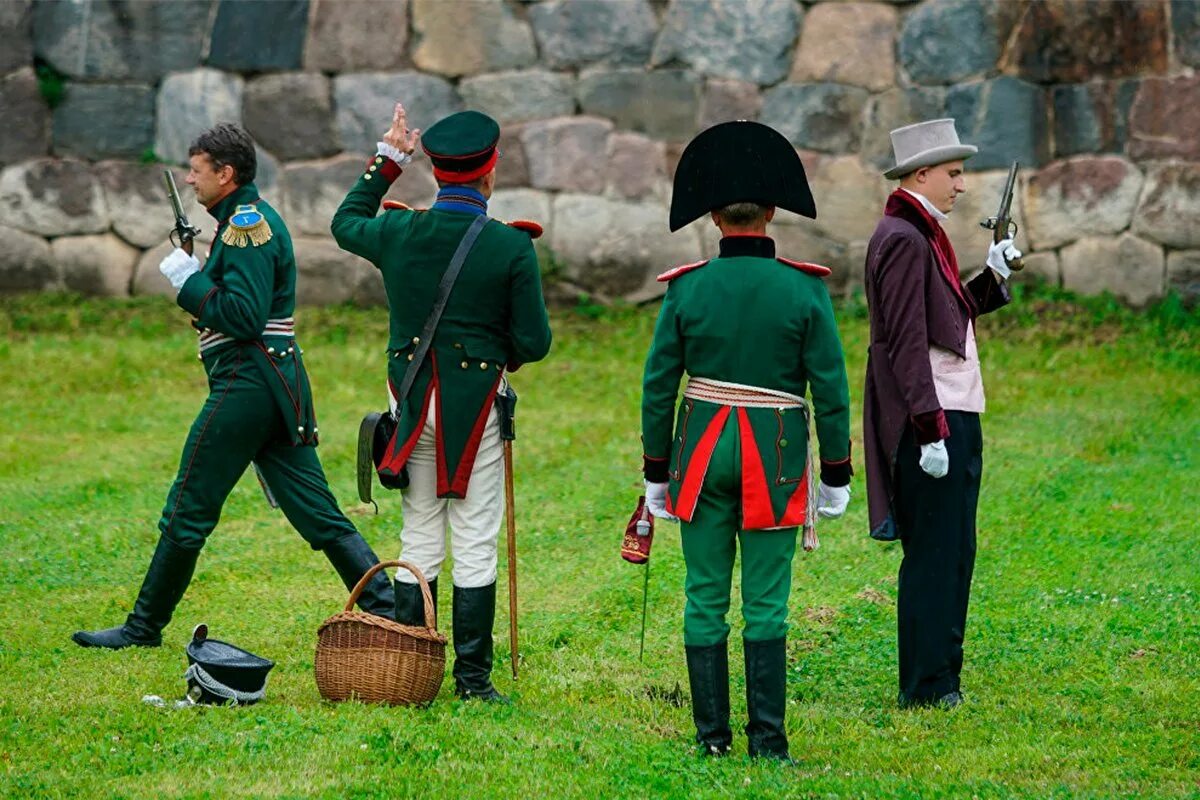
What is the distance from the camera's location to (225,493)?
621cm

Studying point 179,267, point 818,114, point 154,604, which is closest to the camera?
point 179,267

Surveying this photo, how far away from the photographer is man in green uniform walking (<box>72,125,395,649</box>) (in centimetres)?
600

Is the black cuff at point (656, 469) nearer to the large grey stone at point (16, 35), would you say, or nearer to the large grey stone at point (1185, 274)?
the large grey stone at point (1185, 274)

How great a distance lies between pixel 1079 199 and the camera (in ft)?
38.1

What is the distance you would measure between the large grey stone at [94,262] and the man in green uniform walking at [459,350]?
7.28m

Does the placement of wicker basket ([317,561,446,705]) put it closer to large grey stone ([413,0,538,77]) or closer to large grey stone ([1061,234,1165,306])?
large grey stone ([413,0,538,77])

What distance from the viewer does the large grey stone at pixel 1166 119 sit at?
37.1 feet

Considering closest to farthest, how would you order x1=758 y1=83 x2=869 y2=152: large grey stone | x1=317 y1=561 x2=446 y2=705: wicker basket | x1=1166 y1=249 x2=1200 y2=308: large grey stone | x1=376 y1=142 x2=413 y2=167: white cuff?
x1=317 y1=561 x2=446 y2=705: wicker basket → x1=376 y1=142 x2=413 y2=167: white cuff → x1=1166 y1=249 x2=1200 y2=308: large grey stone → x1=758 y1=83 x2=869 y2=152: large grey stone

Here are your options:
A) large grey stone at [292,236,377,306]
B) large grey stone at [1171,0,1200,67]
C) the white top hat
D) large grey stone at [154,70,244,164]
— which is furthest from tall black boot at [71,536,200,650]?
large grey stone at [1171,0,1200,67]

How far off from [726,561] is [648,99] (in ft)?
24.7

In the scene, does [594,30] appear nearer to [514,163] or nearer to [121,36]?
[514,163]

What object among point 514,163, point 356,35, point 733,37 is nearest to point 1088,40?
point 733,37

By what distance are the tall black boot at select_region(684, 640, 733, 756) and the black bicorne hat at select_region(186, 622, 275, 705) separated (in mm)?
1415

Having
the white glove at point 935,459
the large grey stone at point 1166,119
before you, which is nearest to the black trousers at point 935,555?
the white glove at point 935,459
